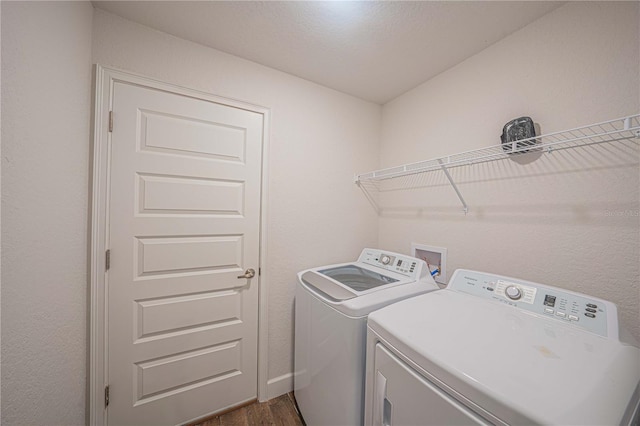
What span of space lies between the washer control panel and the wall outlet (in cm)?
25

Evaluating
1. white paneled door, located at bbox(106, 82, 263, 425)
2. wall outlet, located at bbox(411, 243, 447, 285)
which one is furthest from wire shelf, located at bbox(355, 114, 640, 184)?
white paneled door, located at bbox(106, 82, 263, 425)

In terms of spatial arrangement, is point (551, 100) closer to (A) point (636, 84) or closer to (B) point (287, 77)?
(A) point (636, 84)

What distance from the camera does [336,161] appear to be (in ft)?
6.56

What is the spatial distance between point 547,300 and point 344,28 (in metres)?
1.76

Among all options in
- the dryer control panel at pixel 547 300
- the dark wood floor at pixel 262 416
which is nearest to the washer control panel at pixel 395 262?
the dryer control panel at pixel 547 300

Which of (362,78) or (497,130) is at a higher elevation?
(362,78)

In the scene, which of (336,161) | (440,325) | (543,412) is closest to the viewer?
(543,412)

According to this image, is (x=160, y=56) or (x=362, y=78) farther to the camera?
(x=362, y=78)

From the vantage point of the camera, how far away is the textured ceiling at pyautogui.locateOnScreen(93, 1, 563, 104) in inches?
46.6

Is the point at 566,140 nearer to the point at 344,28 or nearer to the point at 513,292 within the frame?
the point at 513,292

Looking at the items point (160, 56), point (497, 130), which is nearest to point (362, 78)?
point (497, 130)

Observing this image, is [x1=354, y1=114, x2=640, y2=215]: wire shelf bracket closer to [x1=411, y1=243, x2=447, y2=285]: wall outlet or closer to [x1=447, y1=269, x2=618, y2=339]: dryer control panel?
[x1=411, y1=243, x2=447, y2=285]: wall outlet

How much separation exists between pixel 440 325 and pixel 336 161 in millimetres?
1482

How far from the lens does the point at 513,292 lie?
1.08 meters
